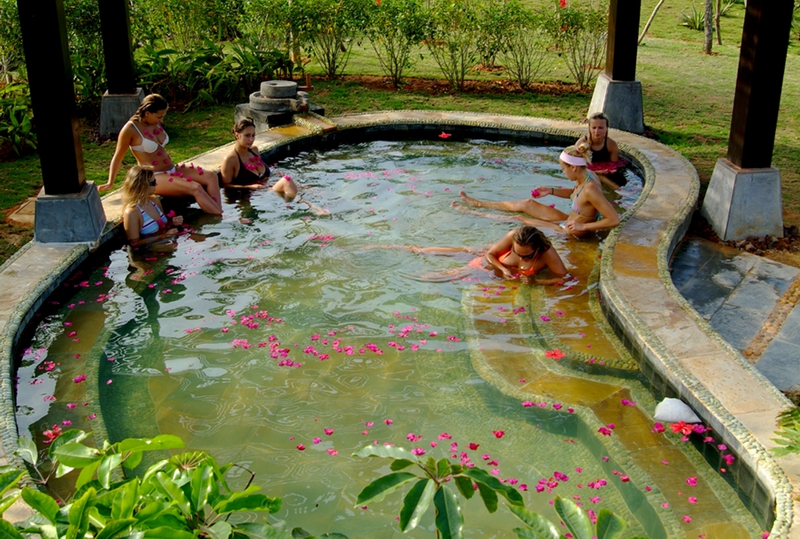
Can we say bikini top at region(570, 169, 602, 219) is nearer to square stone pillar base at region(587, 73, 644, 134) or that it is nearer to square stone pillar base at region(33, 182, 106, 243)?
square stone pillar base at region(587, 73, 644, 134)

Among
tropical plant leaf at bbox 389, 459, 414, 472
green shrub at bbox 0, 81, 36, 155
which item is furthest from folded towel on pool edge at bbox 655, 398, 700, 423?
green shrub at bbox 0, 81, 36, 155

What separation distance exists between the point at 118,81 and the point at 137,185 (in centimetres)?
418

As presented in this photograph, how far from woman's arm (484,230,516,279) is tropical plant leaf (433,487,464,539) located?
5.77m

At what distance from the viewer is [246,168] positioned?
394 inches

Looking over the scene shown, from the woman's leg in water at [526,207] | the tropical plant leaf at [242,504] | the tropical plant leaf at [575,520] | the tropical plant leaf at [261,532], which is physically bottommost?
the woman's leg in water at [526,207]

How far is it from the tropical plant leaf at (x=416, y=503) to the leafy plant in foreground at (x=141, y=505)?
0.78 ft

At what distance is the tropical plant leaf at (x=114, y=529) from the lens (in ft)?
5.87

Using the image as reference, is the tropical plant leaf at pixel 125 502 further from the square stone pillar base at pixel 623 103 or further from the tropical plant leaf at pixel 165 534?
the square stone pillar base at pixel 623 103

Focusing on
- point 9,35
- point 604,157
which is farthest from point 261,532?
point 9,35

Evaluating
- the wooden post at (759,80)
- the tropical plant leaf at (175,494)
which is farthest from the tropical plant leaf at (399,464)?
the wooden post at (759,80)

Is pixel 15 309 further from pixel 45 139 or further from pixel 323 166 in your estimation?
pixel 323 166

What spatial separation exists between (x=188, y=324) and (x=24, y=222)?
2773 millimetres

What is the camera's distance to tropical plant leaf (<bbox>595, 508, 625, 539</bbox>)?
6.11 feet

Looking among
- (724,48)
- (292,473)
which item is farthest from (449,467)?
(724,48)
